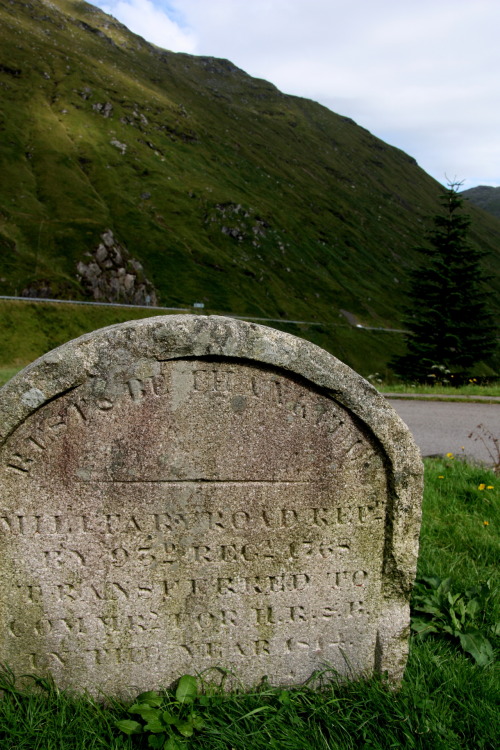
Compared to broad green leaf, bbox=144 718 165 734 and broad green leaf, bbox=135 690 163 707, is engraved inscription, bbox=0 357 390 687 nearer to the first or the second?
broad green leaf, bbox=135 690 163 707

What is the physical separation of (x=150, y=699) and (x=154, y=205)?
12631 centimetres

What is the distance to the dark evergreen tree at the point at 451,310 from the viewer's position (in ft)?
81.9

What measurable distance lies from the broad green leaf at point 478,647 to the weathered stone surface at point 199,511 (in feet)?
1.39

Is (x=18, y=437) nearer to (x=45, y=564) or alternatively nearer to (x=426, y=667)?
(x=45, y=564)

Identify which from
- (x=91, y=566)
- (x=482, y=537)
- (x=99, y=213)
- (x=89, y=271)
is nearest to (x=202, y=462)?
(x=91, y=566)

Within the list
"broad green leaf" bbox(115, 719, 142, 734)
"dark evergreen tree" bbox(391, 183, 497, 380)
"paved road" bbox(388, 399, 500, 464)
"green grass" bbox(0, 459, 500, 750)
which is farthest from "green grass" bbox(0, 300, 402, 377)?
"broad green leaf" bbox(115, 719, 142, 734)

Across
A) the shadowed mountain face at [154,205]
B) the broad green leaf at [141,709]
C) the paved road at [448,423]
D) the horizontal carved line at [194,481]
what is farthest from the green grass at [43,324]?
the broad green leaf at [141,709]

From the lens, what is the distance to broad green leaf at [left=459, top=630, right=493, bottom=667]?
328cm

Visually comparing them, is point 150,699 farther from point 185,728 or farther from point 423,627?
point 423,627

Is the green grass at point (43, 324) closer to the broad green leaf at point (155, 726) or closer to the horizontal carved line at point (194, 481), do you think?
the horizontal carved line at point (194, 481)

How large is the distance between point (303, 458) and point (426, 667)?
1.53m

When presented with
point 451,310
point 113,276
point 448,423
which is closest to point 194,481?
A: point 448,423

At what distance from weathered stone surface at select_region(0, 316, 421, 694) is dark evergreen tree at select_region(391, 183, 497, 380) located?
22514 mm

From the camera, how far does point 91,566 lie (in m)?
3.04
